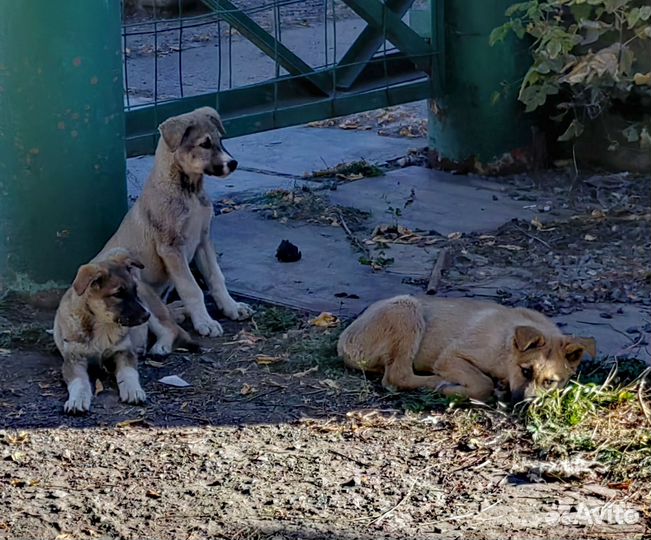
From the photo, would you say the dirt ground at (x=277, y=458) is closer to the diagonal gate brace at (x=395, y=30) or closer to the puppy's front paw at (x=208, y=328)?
the puppy's front paw at (x=208, y=328)

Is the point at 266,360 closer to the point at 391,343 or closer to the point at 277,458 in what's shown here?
the point at 391,343

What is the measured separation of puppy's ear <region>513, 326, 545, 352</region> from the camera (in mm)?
5895

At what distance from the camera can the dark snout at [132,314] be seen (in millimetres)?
6473

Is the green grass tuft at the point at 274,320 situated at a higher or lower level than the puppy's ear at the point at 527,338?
lower

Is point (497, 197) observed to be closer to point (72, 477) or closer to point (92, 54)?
point (92, 54)

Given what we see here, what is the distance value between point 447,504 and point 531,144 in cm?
561

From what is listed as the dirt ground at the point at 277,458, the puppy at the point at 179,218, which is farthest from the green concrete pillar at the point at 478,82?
the puppy at the point at 179,218

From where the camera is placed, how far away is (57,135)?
287 inches

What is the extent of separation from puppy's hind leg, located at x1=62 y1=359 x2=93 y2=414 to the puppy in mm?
814

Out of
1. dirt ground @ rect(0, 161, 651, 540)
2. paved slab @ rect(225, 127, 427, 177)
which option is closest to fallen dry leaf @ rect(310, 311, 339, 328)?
dirt ground @ rect(0, 161, 651, 540)

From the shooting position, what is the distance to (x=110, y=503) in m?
5.11

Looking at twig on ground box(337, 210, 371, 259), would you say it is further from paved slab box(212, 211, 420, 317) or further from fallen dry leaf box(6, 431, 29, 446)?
fallen dry leaf box(6, 431, 29, 446)

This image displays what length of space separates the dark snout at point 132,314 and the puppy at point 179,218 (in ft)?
2.32

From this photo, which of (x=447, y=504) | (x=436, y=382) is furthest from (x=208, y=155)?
(x=447, y=504)
